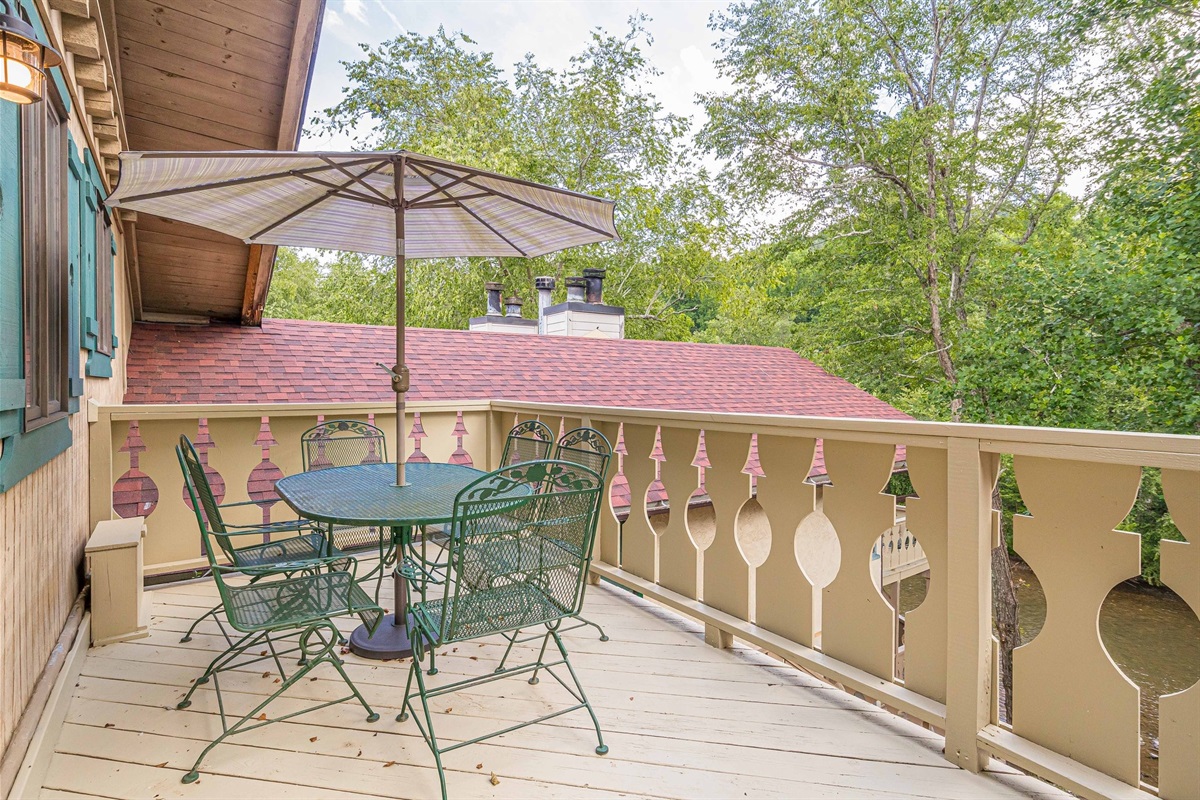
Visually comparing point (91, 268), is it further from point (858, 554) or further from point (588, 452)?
point (858, 554)

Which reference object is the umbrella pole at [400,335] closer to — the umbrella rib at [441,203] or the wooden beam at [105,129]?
the umbrella rib at [441,203]

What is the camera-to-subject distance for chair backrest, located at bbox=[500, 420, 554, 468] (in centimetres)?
340

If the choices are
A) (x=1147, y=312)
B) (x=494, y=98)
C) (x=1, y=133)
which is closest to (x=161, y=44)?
(x=1, y=133)

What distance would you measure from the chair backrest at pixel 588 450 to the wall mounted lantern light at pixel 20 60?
194 centimetres

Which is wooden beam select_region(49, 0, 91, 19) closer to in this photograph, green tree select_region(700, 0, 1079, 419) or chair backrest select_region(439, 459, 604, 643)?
chair backrest select_region(439, 459, 604, 643)

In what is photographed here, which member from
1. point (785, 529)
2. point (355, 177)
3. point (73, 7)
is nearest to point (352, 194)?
point (355, 177)

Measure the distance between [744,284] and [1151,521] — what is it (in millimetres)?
10146

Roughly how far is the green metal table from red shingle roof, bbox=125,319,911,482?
11.5 ft

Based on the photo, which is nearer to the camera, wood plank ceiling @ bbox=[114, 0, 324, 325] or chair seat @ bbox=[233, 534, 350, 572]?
chair seat @ bbox=[233, 534, 350, 572]

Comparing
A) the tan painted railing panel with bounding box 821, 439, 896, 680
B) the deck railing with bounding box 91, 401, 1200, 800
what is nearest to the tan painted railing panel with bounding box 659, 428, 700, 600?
the deck railing with bounding box 91, 401, 1200, 800

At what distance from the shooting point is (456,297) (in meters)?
16.1

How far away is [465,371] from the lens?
25.4 ft

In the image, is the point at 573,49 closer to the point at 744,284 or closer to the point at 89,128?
the point at 744,284

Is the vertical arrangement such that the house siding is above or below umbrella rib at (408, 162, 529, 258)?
below
